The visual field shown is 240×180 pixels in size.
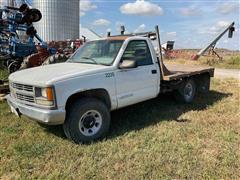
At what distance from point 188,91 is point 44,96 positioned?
14.7ft

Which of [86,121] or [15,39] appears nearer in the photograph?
[86,121]

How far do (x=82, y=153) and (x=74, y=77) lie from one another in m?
1.23

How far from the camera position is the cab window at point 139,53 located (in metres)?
5.60

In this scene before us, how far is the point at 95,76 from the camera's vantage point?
4.81 m

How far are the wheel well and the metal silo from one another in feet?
89.9

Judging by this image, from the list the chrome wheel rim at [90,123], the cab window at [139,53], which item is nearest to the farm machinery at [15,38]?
the cab window at [139,53]

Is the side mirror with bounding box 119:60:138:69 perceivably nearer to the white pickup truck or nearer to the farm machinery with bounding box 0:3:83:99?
the white pickup truck

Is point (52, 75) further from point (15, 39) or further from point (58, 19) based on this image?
point (58, 19)

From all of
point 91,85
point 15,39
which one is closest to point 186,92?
point 91,85

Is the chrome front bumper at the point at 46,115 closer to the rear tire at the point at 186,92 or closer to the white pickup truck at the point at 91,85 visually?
the white pickup truck at the point at 91,85

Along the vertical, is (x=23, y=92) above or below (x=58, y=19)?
below

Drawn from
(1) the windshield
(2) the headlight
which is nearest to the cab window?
(1) the windshield

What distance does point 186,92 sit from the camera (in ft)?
24.7

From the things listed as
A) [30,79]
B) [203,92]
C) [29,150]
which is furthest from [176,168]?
[203,92]
